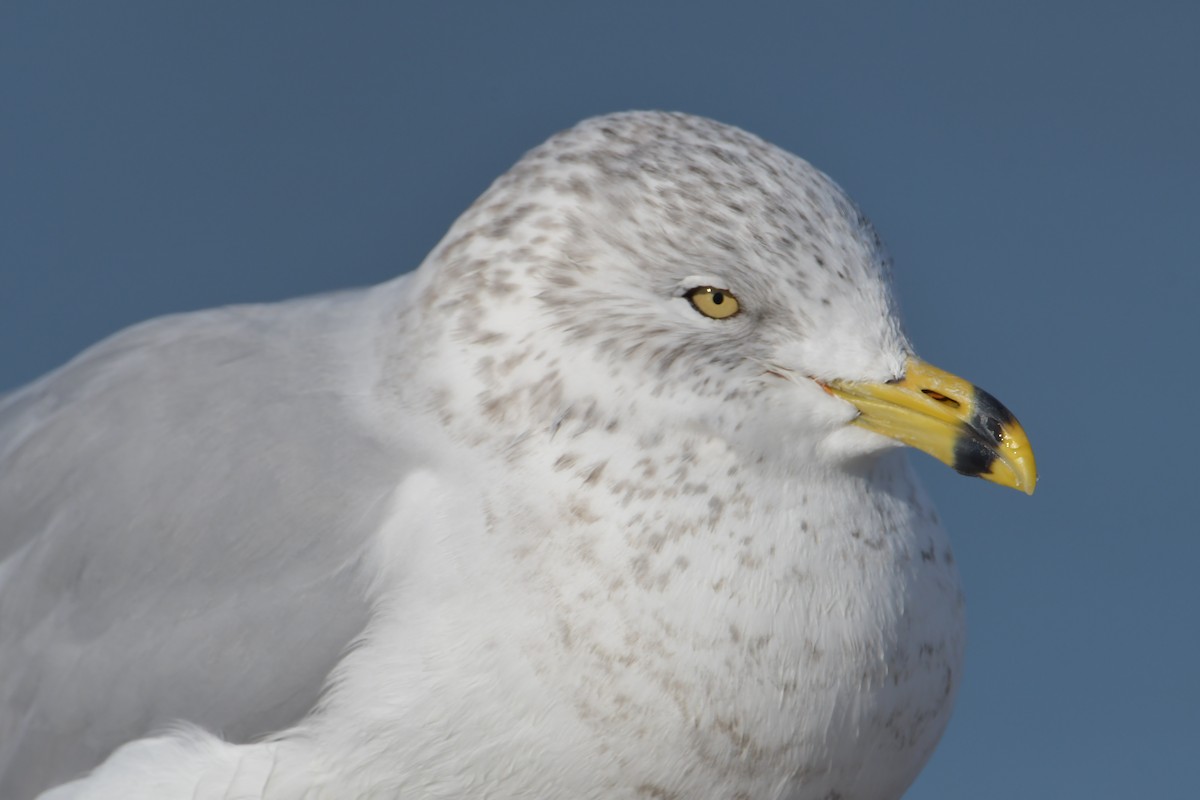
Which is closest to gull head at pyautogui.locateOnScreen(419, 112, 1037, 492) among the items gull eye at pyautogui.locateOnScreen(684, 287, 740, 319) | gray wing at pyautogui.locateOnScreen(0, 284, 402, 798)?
gull eye at pyautogui.locateOnScreen(684, 287, 740, 319)

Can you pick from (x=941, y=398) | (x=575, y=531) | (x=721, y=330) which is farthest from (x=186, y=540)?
(x=941, y=398)

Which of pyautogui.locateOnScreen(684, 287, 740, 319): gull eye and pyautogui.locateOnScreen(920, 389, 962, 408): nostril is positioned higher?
pyautogui.locateOnScreen(684, 287, 740, 319): gull eye

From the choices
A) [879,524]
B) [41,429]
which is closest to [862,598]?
[879,524]

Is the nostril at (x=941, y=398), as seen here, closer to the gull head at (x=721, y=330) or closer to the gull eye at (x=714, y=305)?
the gull head at (x=721, y=330)

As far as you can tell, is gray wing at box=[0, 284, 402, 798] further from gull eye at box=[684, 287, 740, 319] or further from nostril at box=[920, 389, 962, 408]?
nostril at box=[920, 389, 962, 408]

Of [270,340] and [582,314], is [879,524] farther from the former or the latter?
[270,340]

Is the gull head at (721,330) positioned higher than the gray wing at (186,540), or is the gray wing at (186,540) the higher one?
the gull head at (721,330)

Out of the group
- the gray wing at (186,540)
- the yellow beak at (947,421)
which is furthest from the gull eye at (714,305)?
the gray wing at (186,540)
